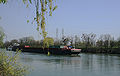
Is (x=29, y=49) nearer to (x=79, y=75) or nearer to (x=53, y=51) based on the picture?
(x=53, y=51)

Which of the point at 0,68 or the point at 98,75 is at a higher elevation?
the point at 0,68

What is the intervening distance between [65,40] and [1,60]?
59.0m

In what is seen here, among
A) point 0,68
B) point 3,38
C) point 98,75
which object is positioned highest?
point 3,38

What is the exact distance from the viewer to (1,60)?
6750 millimetres

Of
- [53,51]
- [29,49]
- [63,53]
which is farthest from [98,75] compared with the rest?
[29,49]

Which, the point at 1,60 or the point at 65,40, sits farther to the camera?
the point at 65,40

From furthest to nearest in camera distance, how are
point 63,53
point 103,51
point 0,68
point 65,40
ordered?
1. point 65,40
2. point 103,51
3. point 63,53
4. point 0,68

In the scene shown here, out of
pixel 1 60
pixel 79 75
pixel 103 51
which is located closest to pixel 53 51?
pixel 103 51

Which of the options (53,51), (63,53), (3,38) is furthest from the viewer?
(53,51)

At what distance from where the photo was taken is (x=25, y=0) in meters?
3.03

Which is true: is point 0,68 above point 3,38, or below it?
below

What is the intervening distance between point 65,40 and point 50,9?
62.9 metres

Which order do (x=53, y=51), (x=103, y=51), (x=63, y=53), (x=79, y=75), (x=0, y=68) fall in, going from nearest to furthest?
(x=0, y=68) → (x=79, y=75) → (x=63, y=53) → (x=53, y=51) → (x=103, y=51)

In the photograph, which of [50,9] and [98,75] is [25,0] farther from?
[98,75]
